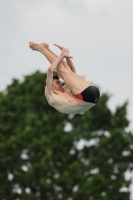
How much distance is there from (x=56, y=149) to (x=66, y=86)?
128 feet

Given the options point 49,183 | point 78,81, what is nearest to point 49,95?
→ point 78,81

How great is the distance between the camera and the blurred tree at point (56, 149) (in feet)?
187

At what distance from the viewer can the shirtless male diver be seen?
19.0 metres

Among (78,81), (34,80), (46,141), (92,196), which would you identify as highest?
(34,80)

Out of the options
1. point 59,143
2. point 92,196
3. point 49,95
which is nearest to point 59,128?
point 59,143

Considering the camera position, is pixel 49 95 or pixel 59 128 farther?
pixel 59 128

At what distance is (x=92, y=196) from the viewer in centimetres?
5803

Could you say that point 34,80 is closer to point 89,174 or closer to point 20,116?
point 20,116

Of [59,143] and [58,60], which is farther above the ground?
[59,143]

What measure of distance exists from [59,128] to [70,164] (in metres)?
2.36

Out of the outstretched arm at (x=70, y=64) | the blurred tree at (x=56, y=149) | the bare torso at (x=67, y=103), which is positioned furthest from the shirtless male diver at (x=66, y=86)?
the blurred tree at (x=56, y=149)

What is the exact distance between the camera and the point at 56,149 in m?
58.3

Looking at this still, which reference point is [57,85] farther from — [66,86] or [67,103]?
[67,103]

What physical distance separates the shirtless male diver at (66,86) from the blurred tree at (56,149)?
37.0 m
